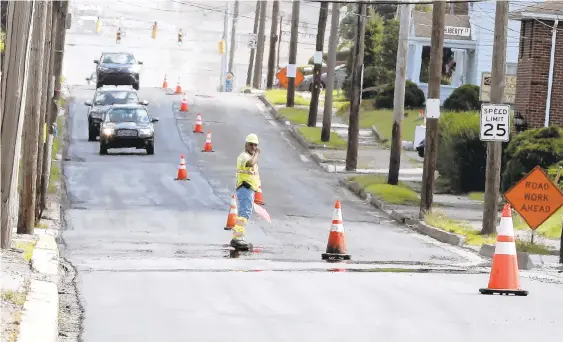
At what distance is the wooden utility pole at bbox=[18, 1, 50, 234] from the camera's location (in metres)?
18.4

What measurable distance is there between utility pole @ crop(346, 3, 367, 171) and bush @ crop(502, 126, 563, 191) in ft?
25.3

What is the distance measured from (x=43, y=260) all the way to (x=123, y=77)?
4322 cm

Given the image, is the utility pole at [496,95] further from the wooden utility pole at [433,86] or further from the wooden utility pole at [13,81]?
the wooden utility pole at [13,81]

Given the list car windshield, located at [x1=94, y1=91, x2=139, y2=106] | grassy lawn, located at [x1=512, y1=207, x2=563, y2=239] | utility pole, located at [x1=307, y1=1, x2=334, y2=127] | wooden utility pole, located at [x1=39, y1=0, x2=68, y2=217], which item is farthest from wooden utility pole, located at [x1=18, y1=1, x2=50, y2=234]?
utility pole, located at [x1=307, y1=1, x2=334, y2=127]

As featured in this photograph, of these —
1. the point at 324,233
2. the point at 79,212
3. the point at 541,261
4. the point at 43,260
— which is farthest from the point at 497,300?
the point at 79,212

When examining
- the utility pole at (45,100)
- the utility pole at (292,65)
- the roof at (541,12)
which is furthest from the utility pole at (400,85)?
the utility pole at (292,65)

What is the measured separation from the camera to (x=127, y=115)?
40.7 metres

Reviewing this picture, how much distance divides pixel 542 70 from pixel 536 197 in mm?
17216

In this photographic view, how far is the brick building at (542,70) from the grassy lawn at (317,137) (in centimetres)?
874

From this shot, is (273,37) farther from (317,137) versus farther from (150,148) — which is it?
(150,148)

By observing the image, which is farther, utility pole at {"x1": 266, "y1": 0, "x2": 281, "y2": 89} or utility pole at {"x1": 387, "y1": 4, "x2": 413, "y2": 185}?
utility pole at {"x1": 266, "y1": 0, "x2": 281, "y2": 89}

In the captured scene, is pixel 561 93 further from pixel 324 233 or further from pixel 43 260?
pixel 43 260

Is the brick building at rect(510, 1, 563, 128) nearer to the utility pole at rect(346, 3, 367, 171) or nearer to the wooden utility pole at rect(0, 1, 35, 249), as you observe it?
the utility pole at rect(346, 3, 367, 171)

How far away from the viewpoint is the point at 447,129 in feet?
118
